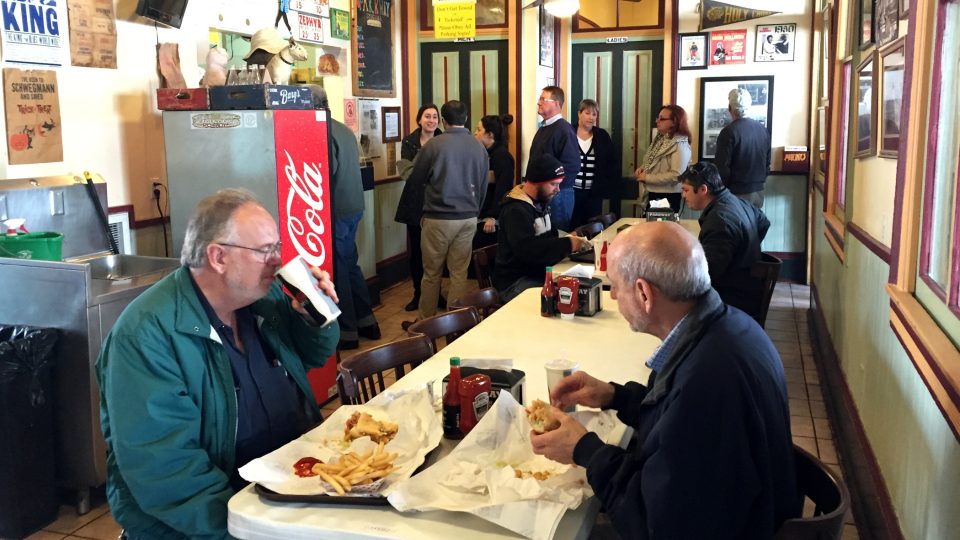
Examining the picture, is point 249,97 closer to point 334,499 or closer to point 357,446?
point 357,446

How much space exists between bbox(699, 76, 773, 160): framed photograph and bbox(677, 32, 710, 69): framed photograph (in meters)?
0.17

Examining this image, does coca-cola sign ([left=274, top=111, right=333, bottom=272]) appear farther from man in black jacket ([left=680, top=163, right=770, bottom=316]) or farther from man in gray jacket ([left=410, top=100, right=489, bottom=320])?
man in black jacket ([left=680, top=163, right=770, bottom=316])

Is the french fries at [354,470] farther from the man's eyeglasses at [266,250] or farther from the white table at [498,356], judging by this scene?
the man's eyeglasses at [266,250]

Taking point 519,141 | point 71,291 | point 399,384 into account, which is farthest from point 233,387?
point 519,141

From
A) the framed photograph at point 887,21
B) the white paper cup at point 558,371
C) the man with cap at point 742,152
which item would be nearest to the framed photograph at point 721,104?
the man with cap at point 742,152

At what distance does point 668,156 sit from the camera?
7.41 meters

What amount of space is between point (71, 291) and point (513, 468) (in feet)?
7.50

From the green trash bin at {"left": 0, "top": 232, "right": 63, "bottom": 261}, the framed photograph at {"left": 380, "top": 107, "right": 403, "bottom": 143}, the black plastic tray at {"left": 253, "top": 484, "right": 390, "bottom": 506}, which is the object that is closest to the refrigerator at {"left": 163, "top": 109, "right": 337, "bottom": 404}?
the green trash bin at {"left": 0, "top": 232, "right": 63, "bottom": 261}

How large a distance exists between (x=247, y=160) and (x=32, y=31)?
1.09 metres

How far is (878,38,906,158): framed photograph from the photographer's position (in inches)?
123

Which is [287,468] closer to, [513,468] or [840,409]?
[513,468]

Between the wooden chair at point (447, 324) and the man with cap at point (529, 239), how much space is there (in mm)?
1067

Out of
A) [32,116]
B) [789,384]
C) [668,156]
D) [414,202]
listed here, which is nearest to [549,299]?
[789,384]

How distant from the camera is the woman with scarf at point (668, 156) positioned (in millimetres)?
7352
